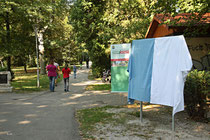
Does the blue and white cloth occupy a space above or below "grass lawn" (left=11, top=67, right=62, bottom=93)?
above

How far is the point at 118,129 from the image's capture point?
17.4ft

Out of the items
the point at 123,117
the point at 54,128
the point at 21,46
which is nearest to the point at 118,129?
the point at 123,117

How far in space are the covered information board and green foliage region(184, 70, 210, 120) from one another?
2.74 meters

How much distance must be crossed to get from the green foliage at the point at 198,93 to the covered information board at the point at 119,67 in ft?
8.99

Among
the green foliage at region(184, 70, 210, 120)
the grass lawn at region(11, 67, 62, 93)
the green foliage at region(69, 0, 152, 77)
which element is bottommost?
the grass lawn at region(11, 67, 62, 93)

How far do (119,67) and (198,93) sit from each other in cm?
330

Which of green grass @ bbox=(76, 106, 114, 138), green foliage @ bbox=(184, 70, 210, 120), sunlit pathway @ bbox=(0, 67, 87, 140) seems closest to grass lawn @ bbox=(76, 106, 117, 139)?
green grass @ bbox=(76, 106, 114, 138)

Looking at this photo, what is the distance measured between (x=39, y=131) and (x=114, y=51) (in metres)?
4.16

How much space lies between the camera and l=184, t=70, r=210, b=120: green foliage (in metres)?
5.51

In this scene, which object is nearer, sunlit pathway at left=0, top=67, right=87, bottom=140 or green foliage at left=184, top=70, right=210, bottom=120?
sunlit pathway at left=0, top=67, right=87, bottom=140

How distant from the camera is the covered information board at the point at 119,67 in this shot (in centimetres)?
786

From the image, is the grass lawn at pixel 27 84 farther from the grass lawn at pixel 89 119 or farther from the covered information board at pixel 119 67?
the grass lawn at pixel 89 119

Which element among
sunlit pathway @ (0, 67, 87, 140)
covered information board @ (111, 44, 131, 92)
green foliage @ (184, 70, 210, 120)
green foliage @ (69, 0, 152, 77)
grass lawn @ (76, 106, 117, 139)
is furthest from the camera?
green foliage @ (69, 0, 152, 77)

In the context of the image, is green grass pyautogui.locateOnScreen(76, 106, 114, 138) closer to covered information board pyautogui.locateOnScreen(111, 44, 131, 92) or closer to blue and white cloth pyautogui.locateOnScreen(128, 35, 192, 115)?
blue and white cloth pyautogui.locateOnScreen(128, 35, 192, 115)
